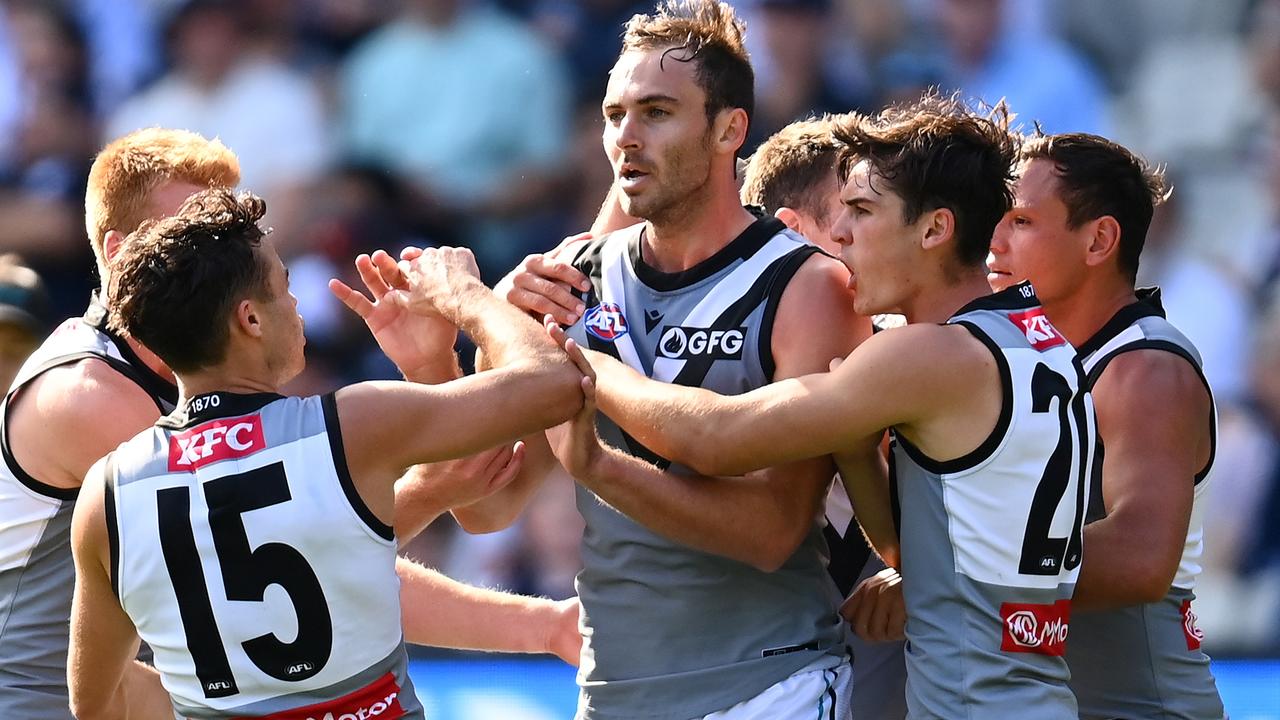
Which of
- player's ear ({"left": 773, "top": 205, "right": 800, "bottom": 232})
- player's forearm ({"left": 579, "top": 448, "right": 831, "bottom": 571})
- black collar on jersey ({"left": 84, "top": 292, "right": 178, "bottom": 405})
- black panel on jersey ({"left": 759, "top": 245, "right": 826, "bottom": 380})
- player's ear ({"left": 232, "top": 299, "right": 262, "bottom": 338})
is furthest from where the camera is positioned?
player's ear ({"left": 773, "top": 205, "right": 800, "bottom": 232})

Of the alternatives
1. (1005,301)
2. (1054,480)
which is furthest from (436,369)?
(1054,480)

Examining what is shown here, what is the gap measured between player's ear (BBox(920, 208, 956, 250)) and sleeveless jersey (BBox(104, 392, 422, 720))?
1394 mm

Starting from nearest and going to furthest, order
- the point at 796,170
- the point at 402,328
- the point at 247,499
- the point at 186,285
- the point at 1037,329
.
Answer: the point at 247,499 < the point at 186,285 < the point at 1037,329 < the point at 402,328 < the point at 796,170

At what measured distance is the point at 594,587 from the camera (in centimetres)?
386

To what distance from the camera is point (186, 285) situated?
3.23 meters

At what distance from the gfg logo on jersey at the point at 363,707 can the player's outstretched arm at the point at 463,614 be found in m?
1.22

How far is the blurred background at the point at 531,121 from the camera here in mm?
8117

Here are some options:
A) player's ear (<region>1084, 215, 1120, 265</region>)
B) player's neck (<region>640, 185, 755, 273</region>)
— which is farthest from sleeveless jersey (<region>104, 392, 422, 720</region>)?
player's ear (<region>1084, 215, 1120, 265</region>)

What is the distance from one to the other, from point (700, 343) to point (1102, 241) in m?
1.18

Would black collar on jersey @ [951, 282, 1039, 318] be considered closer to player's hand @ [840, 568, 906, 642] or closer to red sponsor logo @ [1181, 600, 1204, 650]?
player's hand @ [840, 568, 906, 642]

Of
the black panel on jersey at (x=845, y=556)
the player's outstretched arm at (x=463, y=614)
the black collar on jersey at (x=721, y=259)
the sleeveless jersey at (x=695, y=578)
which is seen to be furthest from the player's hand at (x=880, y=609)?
the player's outstretched arm at (x=463, y=614)

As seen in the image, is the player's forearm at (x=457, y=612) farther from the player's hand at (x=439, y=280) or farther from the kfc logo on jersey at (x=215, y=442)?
the kfc logo on jersey at (x=215, y=442)

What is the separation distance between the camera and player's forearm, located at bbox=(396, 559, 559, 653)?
4609 mm

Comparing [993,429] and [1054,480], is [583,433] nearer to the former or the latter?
[993,429]
